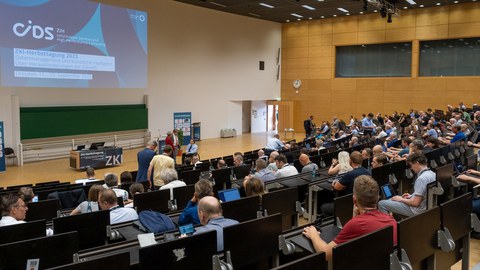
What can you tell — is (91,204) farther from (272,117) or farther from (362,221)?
(272,117)

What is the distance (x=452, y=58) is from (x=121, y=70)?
1597 centimetres

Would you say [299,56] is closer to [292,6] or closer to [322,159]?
[292,6]

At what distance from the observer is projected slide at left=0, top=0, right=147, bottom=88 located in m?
12.7

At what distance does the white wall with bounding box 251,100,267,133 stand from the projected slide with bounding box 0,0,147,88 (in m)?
10.5

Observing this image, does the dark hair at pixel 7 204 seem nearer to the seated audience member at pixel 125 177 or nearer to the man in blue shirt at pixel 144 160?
the seated audience member at pixel 125 177

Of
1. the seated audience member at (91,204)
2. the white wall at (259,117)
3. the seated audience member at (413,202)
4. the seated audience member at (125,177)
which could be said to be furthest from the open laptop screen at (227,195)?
the white wall at (259,117)

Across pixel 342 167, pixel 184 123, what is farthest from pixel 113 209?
pixel 184 123

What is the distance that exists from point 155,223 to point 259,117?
74.7 feet

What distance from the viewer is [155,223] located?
12.2 feet

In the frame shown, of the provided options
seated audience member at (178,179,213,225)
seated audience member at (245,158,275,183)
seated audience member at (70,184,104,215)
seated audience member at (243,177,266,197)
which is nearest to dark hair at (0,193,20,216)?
seated audience member at (70,184,104,215)

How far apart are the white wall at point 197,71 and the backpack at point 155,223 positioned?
42.7 ft

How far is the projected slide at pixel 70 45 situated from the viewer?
41.5ft

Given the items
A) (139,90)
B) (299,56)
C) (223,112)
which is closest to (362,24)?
(299,56)

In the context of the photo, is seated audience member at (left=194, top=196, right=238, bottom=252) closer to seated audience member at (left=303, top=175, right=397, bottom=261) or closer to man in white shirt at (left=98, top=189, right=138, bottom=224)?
seated audience member at (left=303, top=175, right=397, bottom=261)
